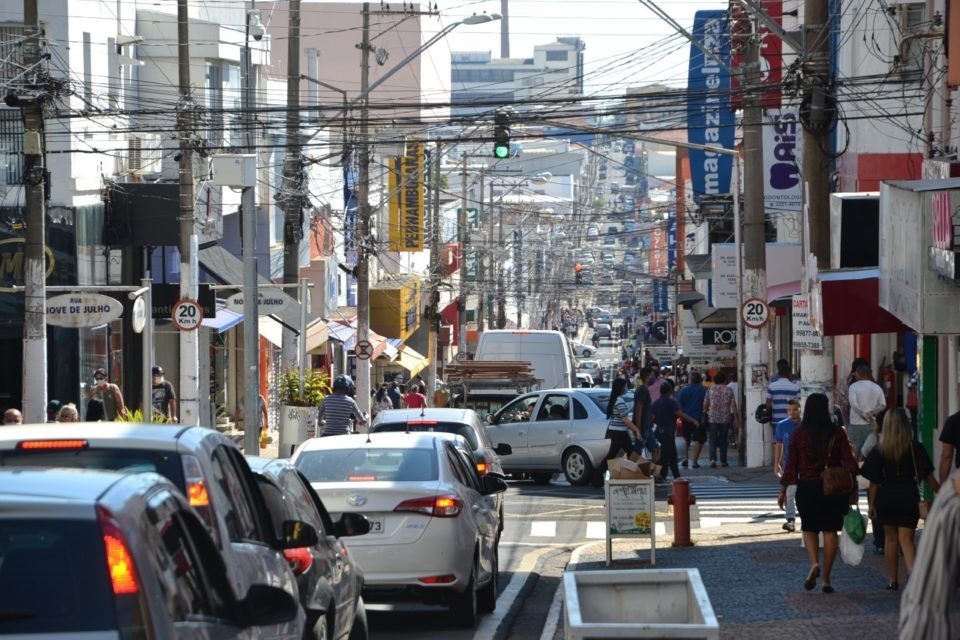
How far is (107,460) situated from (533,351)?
111 feet

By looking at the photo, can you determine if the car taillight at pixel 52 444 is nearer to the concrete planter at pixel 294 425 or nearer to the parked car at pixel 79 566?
the parked car at pixel 79 566

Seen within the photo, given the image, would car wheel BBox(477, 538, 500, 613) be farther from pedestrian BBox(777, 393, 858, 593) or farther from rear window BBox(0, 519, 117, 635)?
rear window BBox(0, 519, 117, 635)

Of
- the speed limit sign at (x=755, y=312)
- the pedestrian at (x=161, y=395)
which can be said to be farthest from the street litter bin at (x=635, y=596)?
the pedestrian at (x=161, y=395)

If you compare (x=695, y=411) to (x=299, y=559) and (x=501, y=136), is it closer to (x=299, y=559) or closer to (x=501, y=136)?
A: (x=501, y=136)

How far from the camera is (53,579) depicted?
14.6ft

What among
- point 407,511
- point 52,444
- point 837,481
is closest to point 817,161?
point 837,481

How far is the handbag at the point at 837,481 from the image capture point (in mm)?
12789

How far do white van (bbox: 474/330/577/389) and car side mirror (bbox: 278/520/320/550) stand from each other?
32.2 m

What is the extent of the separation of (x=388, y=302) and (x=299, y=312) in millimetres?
26708

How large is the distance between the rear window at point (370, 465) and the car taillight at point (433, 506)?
370 millimetres

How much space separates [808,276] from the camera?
58.6 ft

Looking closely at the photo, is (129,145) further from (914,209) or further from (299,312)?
(914,209)

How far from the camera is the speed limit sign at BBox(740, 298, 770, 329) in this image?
89.2ft

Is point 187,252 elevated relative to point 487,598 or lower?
elevated
